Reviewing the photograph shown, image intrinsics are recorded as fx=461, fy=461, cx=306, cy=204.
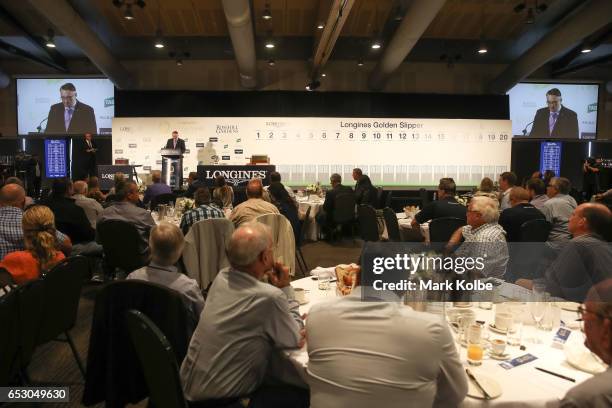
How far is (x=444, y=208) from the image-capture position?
5102mm

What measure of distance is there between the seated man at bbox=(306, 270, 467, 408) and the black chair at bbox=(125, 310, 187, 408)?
1.58 feet

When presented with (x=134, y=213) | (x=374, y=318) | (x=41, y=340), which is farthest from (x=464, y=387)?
(x=134, y=213)

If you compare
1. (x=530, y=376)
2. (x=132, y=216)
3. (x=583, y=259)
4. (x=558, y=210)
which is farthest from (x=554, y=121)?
(x=530, y=376)

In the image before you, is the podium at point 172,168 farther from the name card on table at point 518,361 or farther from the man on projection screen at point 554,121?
the man on projection screen at point 554,121

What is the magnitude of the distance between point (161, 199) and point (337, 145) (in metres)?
6.73

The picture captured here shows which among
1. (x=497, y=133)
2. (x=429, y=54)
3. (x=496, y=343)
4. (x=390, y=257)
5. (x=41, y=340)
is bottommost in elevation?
(x=41, y=340)

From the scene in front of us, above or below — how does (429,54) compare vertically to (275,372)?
above

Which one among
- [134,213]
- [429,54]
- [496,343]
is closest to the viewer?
[496,343]

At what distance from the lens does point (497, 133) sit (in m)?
12.6

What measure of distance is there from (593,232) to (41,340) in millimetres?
3479

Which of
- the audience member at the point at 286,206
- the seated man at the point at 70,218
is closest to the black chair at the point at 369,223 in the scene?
Answer: the audience member at the point at 286,206

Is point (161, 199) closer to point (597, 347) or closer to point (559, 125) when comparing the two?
point (597, 347)

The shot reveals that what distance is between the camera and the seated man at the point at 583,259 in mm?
2881

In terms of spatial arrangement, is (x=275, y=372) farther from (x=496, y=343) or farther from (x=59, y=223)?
(x=59, y=223)
